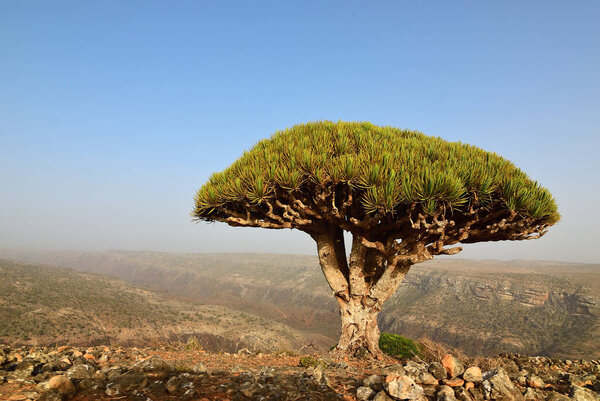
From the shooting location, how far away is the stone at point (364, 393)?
4.05 m

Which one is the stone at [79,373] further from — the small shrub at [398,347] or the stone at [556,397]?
the small shrub at [398,347]

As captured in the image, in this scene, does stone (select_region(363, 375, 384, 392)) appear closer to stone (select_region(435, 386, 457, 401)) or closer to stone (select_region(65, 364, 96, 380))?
stone (select_region(435, 386, 457, 401))

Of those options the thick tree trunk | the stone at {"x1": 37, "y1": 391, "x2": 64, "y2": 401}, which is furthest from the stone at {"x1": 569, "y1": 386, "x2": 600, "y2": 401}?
the stone at {"x1": 37, "y1": 391, "x2": 64, "y2": 401}

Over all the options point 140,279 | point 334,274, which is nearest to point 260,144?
point 334,274

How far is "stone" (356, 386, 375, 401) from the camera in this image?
4.05 meters

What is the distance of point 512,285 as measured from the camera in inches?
2013

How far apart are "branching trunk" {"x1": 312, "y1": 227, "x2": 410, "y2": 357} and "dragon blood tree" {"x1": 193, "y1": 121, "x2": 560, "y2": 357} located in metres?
0.03

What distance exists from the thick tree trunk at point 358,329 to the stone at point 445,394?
220 inches

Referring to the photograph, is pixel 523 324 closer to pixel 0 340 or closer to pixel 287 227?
pixel 287 227

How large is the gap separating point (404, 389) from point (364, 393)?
1.91 ft

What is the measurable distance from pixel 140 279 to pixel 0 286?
9047cm

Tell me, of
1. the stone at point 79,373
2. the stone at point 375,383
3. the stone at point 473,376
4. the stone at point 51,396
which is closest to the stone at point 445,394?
the stone at point 473,376

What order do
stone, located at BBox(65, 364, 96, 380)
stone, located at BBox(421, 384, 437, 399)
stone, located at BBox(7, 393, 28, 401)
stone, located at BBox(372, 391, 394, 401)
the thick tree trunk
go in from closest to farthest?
stone, located at BBox(7, 393, 28, 401)
stone, located at BBox(372, 391, 394, 401)
stone, located at BBox(421, 384, 437, 399)
stone, located at BBox(65, 364, 96, 380)
the thick tree trunk

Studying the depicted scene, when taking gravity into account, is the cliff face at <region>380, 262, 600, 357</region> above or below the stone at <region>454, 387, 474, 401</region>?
below
